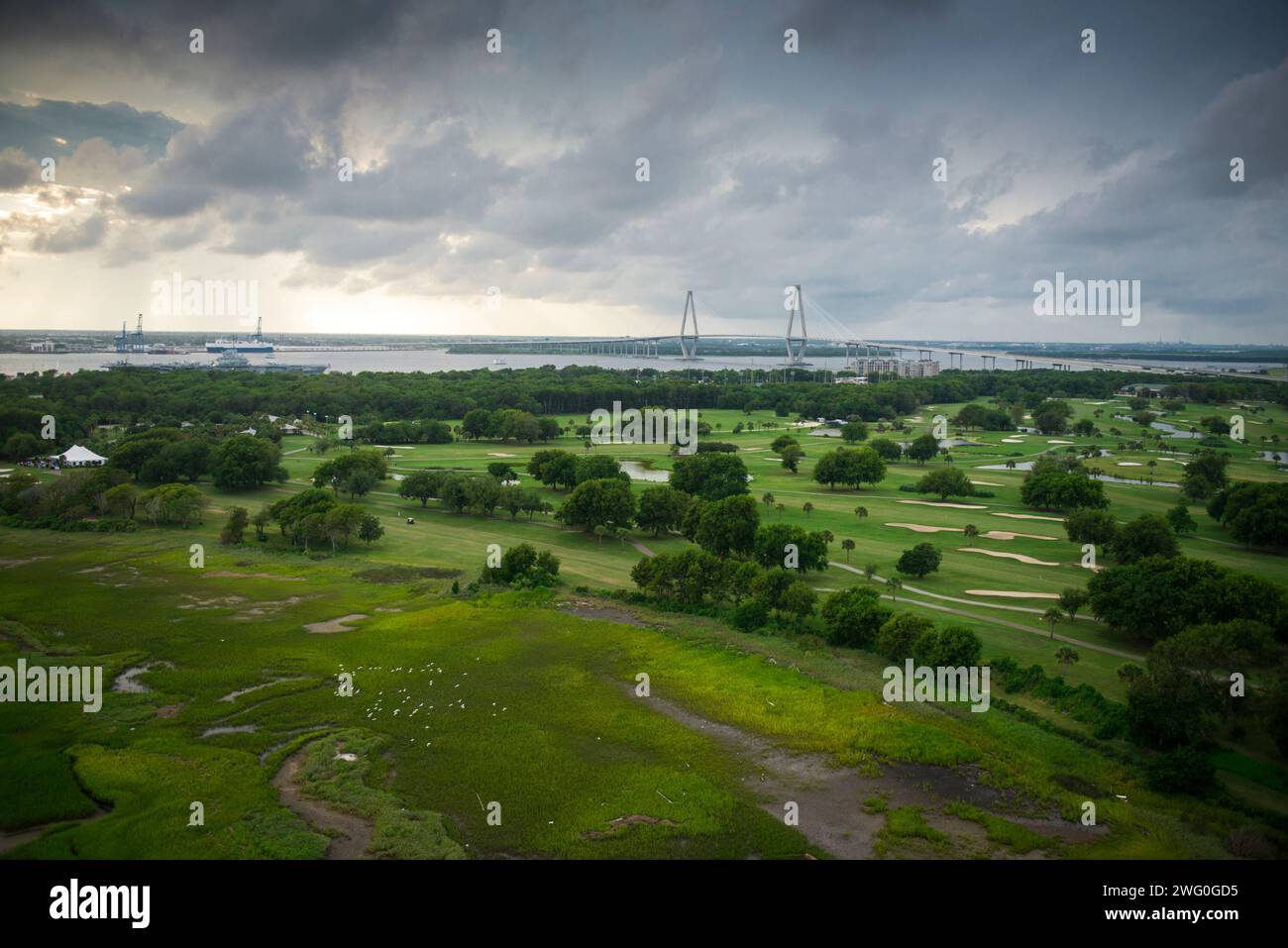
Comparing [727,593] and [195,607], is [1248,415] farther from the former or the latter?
[195,607]

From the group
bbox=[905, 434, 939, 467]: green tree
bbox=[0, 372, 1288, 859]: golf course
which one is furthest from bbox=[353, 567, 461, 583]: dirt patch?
bbox=[905, 434, 939, 467]: green tree

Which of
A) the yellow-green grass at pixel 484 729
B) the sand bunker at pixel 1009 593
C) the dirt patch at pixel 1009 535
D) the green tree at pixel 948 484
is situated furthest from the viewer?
the green tree at pixel 948 484

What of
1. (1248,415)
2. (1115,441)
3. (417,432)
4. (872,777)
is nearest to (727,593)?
(872,777)

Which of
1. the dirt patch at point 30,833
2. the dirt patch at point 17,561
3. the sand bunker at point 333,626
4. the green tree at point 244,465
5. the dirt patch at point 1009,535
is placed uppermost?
the green tree at point 244,465

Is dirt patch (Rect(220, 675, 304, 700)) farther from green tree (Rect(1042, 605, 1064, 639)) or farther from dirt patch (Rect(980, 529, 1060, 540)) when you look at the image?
dirt patch (Rect(980, 529, 1060, 540))

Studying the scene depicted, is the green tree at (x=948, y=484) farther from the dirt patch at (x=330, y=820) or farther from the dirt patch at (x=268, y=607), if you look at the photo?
the dirt patch at (x=330, y=820)

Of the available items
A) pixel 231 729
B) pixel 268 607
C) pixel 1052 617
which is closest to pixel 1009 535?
pixel 1052 617

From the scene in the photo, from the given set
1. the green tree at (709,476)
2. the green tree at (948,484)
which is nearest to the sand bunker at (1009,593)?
the green tree at (709,476)

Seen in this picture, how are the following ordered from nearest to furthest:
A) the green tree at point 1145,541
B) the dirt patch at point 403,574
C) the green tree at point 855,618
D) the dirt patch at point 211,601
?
1. the green tree at point 855,618
2. the dirt patch at point 211,601
3. the green tree at point 1145,541
4. the dirt patch at point 403,574
